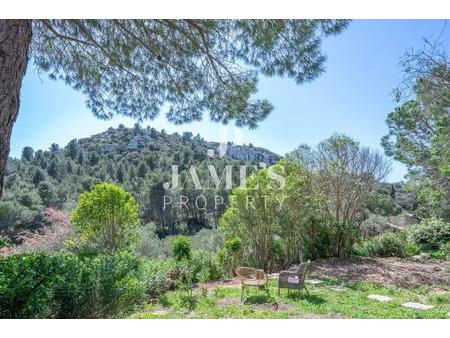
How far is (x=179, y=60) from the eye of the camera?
4.90 metres

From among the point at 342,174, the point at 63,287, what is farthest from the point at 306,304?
the point at 342,174

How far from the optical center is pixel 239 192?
830 centimetres

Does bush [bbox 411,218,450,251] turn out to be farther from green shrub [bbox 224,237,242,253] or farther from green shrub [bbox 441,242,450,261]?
green shrub [bbox 224,237,242,253]

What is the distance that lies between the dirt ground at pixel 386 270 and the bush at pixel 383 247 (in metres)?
0.51

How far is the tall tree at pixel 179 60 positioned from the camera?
4453 mm

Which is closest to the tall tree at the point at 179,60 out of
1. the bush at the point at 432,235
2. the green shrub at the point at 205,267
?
the green shrub at the point at 205,267

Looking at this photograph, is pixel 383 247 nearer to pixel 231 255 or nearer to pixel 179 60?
pixel 231 255

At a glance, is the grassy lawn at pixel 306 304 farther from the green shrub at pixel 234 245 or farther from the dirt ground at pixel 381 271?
the green shrub at pixel 234 245

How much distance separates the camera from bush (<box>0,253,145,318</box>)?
312cm

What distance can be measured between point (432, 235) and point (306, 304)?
705cm

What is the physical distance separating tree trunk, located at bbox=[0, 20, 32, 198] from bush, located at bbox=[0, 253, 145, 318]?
39.1 inches
